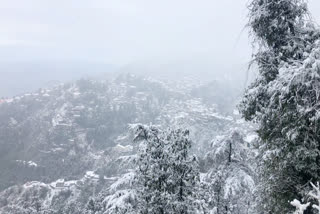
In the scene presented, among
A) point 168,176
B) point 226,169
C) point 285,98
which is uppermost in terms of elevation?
point 285,98

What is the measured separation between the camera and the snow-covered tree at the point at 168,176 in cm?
726

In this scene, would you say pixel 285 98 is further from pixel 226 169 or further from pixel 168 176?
pixel 226 169

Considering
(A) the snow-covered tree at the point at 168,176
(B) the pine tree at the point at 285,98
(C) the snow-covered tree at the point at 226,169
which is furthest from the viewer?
(C) the snow-covered tree at the point at 226,169

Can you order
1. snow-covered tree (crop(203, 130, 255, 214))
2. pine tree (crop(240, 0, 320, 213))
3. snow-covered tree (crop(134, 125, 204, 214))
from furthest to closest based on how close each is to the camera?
snow-covered tree (crop(203, 130, 255, 214)) < snow-covered tree (crop(134, 125, 204, 214)) < pine tree (crop(240, 0, 320, 213))

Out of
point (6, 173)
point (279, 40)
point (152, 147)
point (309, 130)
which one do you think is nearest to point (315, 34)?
point (279, 40)

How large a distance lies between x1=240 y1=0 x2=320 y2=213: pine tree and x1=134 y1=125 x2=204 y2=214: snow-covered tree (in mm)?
2007

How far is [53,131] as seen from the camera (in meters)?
173

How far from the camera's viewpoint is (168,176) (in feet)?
24.2

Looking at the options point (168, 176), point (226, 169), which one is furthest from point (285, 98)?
point (226, 169)

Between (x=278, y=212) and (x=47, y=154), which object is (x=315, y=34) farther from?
(x=47, y=154)

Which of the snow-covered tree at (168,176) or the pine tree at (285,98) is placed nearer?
the pine tree at (285,98)

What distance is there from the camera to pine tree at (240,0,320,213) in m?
5.48

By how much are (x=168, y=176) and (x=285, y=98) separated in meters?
3.71

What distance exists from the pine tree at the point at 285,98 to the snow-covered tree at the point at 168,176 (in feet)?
6.59
